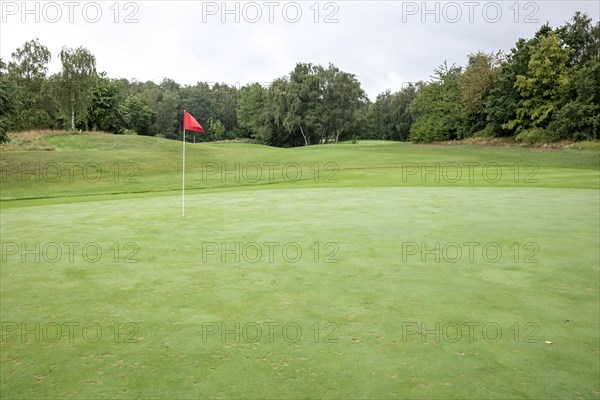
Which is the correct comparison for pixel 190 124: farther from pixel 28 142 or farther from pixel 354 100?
pixel 354 100

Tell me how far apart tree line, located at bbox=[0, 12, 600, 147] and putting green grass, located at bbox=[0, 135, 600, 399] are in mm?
27393

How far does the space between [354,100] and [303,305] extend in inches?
2744

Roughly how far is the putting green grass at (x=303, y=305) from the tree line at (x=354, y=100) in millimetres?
27393

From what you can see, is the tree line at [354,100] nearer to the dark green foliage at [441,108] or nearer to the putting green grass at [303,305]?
the dark green foliage at [441,108]

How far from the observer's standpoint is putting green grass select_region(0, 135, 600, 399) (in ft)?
9.34

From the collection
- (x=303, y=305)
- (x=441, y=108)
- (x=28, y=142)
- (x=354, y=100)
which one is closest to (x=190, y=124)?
(x=303, y=305)

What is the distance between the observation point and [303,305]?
422cm

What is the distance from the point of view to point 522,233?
768 centimetres

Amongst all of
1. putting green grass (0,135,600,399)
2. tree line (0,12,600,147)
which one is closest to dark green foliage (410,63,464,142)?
tree line (0,12,600,147)

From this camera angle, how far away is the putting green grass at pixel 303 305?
285 centimetres

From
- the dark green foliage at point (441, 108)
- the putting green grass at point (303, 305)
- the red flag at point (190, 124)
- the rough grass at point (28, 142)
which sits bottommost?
the putting green grass at point (303, 305)

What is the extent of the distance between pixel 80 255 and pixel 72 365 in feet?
12.3

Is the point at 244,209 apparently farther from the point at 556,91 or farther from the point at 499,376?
the point at 556,91

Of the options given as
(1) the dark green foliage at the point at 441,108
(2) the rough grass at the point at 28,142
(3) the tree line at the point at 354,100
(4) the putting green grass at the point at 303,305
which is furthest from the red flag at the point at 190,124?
(1) the dark green foliage at the point at 441,108
